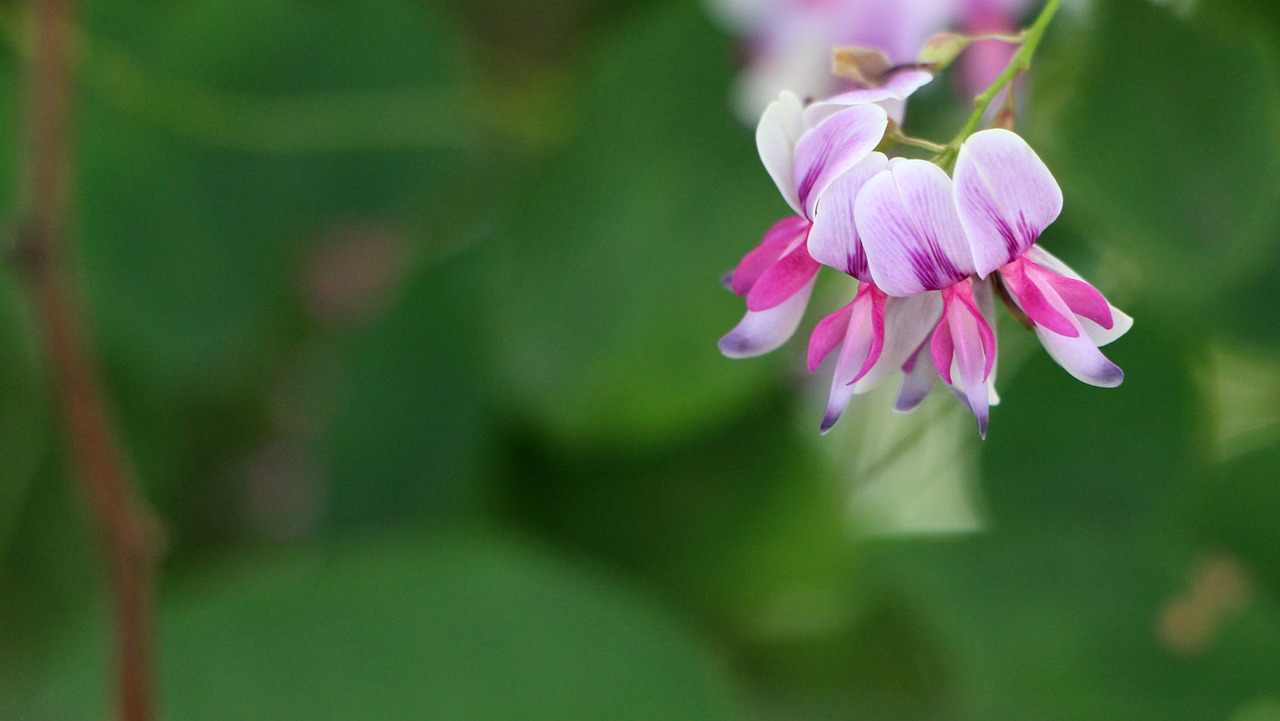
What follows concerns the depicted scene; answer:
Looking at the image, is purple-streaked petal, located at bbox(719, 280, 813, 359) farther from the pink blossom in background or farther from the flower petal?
the pink blossom in background

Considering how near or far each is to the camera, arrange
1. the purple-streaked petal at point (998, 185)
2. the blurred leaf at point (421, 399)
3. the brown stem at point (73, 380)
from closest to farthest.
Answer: the purple-streaked petal at point (998, 185) < the brown stem at point (73, 380) < the blurred leaf at point (421, 399)

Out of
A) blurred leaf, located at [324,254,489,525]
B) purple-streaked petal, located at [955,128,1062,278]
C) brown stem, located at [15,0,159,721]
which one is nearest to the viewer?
purple-streaked petal, located at [955,128,1062,278]

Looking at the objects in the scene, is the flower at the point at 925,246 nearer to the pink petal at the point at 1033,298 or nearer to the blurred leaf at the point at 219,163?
the pink petal at the point at 1033,298

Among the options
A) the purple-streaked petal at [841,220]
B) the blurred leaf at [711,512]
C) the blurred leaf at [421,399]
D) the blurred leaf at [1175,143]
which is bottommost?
the blurred leaf at [711,512]

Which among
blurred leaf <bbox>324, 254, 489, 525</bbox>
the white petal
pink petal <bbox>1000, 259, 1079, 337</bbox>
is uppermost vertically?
pink petal <bbox>1000, 259, 1079, 337</bbox>

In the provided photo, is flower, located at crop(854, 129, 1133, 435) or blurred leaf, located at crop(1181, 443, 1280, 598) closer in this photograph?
flower, located at crop(854, 129, 1133, 435)

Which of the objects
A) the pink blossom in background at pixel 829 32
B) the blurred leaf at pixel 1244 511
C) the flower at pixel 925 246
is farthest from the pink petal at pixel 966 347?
the blurred leaf at pixel 1244 511

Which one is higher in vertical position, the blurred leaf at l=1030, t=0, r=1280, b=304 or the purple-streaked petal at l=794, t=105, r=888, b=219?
the purple-streaked petal at l=794, t=105, r=888, b=219

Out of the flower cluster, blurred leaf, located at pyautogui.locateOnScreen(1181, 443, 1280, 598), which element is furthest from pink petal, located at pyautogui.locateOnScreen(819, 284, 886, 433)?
blurred leaf, located at pyautogui.locateOnScreen(1181, 443, 1280, 598)
